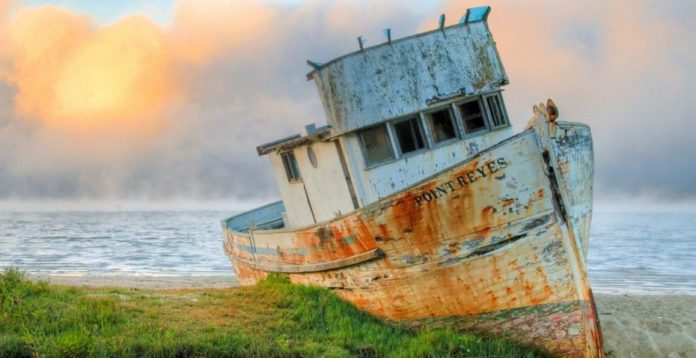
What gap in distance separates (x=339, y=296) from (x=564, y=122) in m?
3.82

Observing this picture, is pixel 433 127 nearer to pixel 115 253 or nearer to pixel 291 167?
pixel 291 167

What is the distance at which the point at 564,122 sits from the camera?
7125 mm

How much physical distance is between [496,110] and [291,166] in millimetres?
3629

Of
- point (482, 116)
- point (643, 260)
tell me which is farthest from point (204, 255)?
point (482, 116)

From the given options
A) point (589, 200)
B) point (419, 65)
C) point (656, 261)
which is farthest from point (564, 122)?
point (656, 261)

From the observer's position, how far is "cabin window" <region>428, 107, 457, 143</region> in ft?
27.3

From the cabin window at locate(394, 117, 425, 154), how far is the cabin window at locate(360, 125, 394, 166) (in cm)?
20

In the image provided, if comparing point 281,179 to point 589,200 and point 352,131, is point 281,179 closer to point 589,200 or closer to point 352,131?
point 352,131

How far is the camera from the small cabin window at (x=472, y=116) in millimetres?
8453

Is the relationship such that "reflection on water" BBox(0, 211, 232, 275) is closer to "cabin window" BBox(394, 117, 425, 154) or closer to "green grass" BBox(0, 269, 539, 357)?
"green grass" BBox(0, 269, 539, 357)

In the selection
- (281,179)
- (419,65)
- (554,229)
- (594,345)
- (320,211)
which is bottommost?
(594,345)

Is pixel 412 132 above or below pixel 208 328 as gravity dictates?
above

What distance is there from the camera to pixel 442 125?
8.38 metres

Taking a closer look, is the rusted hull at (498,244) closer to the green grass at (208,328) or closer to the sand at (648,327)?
the green grass at (208,328)
